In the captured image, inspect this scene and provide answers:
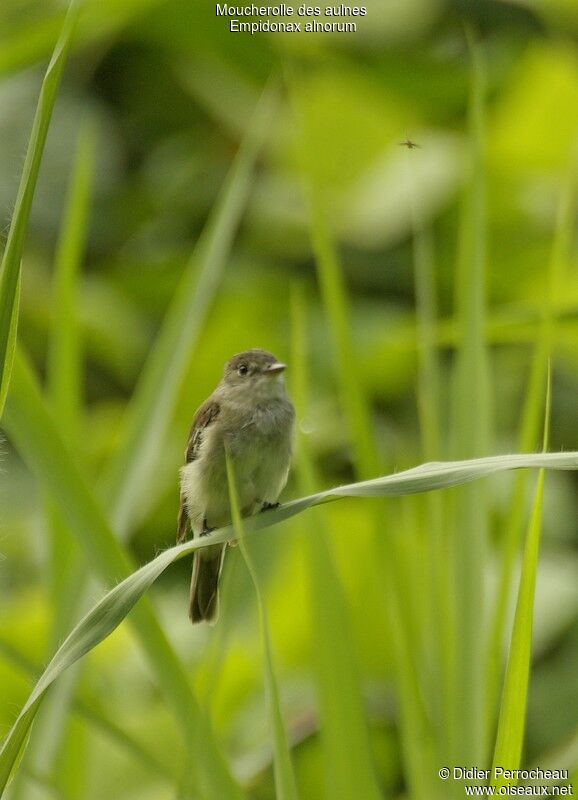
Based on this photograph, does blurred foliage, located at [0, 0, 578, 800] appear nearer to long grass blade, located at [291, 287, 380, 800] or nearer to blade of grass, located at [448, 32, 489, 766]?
blade of grass, located at [448, 32, 489, 766]

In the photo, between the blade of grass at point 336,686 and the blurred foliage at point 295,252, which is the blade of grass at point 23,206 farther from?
the blurred foliage at point 295,252

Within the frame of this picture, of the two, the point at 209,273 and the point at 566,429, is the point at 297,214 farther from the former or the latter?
the point at 209,273

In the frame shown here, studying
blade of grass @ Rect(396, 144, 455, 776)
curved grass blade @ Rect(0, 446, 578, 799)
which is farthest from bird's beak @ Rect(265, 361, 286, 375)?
curved grass blade @ Rect(0, 446, 578, 799)

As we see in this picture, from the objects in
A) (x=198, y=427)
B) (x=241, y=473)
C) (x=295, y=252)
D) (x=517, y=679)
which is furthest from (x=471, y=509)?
(x=295, y=252)

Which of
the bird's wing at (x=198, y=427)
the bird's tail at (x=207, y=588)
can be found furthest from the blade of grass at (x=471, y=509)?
the bird's tail at (x=207, y=588)

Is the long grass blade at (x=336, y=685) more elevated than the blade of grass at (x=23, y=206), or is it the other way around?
the blade of grass at (x=23, y=206)

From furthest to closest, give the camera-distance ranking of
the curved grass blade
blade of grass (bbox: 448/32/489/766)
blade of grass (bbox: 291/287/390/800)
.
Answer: blade of grass (bbox: 448/32/489/766), blade of grass (bbox: 291/287/390/800), the curved grass blade

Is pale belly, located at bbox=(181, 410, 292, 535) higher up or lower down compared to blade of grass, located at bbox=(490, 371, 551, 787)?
higher up

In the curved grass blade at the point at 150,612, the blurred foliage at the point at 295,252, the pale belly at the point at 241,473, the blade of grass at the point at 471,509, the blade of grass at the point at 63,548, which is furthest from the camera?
the blurred foliage at the point at 295,252

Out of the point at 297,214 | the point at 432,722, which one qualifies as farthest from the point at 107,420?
the point at 432,722
